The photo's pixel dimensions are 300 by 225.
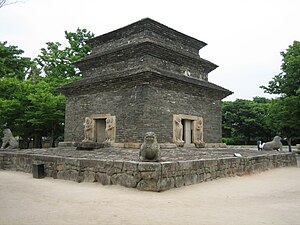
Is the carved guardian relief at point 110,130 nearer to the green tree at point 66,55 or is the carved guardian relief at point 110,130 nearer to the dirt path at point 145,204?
the dirt path at point 145,204

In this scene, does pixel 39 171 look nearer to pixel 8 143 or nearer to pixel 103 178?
pixel 103 178

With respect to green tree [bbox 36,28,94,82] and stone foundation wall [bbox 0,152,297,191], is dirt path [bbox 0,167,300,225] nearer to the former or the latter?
stone foundation wall [bbox 0,152,297,191]

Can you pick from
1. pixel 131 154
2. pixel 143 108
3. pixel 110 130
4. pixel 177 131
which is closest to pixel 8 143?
pixel 110 130

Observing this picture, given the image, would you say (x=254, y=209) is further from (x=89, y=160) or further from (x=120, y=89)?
(x=120, y=89)

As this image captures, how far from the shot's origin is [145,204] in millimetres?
5520

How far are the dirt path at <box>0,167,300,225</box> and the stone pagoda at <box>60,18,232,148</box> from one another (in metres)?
4.39

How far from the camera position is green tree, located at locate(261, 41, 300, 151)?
17.4 metres

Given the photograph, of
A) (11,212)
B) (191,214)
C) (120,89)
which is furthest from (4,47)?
(191,214)

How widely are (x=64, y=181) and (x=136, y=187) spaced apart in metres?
3.05

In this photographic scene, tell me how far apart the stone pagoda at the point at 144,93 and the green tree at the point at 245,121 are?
2175cm

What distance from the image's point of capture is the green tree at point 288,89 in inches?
685

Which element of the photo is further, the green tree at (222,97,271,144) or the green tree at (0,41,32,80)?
the green tree at (222,97,271,144)

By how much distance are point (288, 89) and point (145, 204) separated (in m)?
16.9

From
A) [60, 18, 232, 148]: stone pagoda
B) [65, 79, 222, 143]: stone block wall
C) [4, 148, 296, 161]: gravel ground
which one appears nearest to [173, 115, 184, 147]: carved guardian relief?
[60, 18, 232, 148]: stone pagoda
